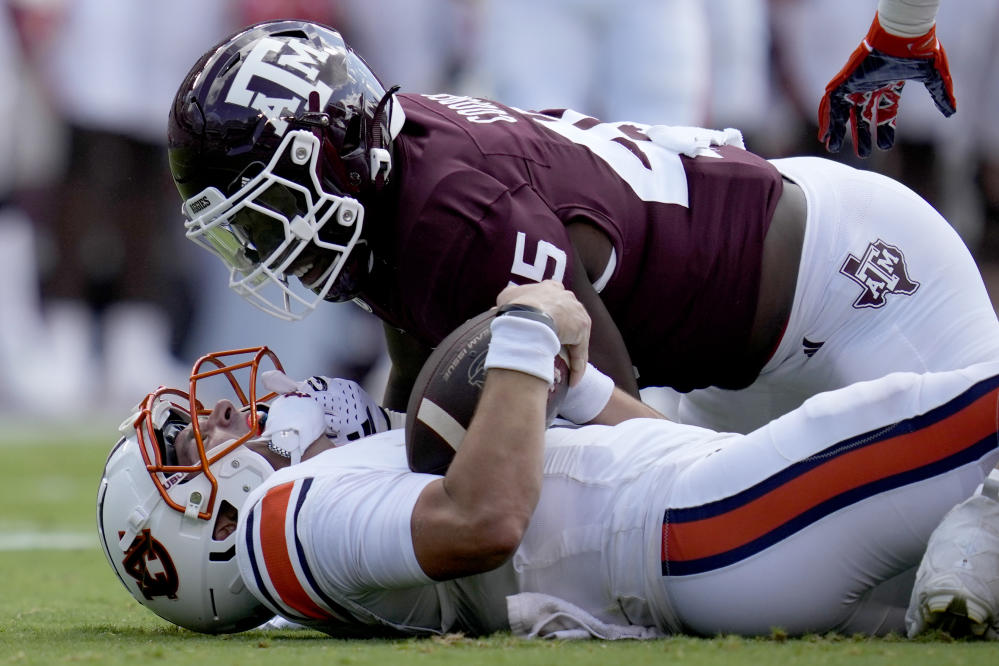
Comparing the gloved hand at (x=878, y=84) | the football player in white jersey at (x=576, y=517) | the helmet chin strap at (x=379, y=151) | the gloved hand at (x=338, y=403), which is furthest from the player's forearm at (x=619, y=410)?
the gloved hand at (x=878, y=84)

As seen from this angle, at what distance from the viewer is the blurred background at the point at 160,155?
7.70 meters

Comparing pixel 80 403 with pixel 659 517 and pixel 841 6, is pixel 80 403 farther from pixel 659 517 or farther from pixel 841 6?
pixel 659 517

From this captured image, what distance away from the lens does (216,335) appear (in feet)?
→ 26.9

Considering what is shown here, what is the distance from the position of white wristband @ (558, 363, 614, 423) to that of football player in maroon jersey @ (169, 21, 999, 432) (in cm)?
12

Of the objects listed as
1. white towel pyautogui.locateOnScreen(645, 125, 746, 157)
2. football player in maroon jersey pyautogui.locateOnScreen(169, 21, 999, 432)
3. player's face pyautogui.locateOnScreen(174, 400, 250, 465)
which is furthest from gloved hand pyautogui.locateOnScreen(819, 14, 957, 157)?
player's face pyautogui.locateOnScreen(174, 400, 250, 465)

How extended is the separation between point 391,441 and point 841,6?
18.4ft

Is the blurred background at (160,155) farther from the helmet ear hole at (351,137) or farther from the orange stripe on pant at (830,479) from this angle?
the orange stripe on pant at (830,479)

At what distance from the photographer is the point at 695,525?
7.52 feet

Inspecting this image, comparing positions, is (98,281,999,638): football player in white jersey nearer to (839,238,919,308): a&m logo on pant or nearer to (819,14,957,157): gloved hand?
(839,238,919,308): a&m logo on pant

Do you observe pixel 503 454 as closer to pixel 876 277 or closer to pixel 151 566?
pixel 151 566

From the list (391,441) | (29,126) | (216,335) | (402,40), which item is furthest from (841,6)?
(391,441)

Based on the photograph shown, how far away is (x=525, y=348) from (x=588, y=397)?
0.99ft

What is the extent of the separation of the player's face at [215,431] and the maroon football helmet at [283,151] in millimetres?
248

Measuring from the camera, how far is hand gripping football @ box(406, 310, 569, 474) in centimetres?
235
